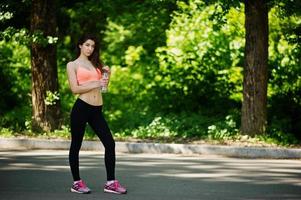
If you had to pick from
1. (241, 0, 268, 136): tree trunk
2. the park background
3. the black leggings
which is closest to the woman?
the black leggings

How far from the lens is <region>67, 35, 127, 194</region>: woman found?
7.65m

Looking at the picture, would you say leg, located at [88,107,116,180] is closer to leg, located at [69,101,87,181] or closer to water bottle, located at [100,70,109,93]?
leg, located at [69,101,87,181]

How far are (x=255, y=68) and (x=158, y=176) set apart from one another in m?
4.32

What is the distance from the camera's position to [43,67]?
1355 centimetres

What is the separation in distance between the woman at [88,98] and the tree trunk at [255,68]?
219 inches

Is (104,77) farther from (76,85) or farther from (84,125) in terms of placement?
(84,125)

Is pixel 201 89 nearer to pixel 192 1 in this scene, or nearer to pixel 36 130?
pixel 192 1

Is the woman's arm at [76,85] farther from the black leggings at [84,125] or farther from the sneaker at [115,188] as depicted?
the sneaker at [115,188]

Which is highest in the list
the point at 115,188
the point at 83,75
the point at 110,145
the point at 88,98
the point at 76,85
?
the point at 83,75

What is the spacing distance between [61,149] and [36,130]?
1.45m

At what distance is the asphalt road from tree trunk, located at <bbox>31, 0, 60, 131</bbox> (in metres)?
1.71

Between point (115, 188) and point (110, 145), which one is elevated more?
point (110, 145)

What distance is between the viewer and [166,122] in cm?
1448

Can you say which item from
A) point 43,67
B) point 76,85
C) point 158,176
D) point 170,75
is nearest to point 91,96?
point 76,85
